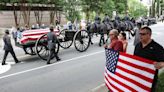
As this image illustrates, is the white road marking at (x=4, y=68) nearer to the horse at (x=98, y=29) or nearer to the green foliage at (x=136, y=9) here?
the horse at (x=98, y=29)

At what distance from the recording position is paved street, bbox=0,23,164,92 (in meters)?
8.25

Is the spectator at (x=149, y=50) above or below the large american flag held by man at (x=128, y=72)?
above

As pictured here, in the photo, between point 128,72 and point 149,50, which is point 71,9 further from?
point 149,50

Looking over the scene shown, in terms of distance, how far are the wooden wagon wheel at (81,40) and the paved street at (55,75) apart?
1524 millimetres

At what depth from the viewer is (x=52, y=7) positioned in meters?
35.8

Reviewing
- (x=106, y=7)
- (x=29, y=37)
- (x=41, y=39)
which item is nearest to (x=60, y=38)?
(x=41, y=39)

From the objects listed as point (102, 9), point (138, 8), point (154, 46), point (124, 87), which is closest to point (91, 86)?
point (124, 87)

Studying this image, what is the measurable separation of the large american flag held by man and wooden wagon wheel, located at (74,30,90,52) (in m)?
9.71

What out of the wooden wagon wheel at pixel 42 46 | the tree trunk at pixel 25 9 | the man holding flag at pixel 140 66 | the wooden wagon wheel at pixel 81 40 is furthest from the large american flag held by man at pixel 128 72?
the tree trunk at pixel 25 9

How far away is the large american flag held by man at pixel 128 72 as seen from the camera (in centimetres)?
421

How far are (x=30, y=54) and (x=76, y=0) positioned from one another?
20810 millimetres

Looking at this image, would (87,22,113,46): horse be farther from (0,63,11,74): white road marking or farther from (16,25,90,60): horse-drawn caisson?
(0,63,11,74): white road marking

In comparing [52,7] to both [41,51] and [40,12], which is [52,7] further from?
[41,51]

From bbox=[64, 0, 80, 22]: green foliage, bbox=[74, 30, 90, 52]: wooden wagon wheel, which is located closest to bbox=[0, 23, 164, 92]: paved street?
bbox=[74, 30, 90, 52]: wooden wagon wheel
